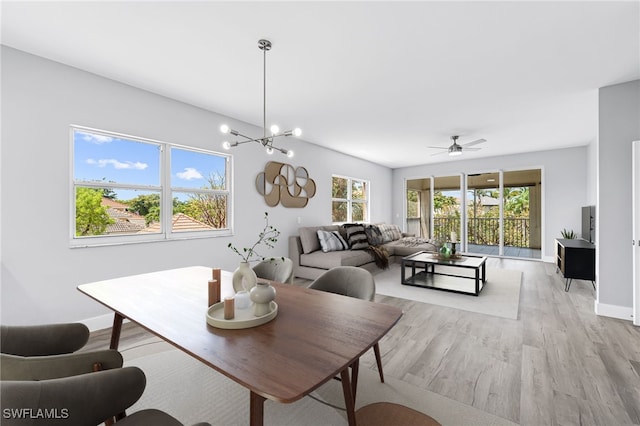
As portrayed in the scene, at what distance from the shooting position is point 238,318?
4.33 ft

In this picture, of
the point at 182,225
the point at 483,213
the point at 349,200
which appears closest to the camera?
the point at 182,225

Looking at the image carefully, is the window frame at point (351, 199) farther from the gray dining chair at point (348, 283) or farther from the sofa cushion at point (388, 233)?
the gray dining chair at point (348, 283)

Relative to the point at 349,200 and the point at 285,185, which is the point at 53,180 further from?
the point at 349,200

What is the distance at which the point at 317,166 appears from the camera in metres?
5.70

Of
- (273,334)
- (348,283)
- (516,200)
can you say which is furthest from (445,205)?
(273,334)

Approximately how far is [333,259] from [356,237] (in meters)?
1.07

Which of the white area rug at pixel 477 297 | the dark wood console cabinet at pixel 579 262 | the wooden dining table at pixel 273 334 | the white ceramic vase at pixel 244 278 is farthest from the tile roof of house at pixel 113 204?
the dark wood console cabinet at pixel 579 262

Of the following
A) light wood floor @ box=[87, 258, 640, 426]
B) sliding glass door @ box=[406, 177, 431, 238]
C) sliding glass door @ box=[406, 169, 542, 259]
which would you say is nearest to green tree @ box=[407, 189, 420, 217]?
sliding glass door @ box=[406, 177, 431, 238]

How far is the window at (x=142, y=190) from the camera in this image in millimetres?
2809

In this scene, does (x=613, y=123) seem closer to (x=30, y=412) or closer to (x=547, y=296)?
(x=547, y=296)

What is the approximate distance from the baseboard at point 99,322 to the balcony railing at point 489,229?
23.2 ft

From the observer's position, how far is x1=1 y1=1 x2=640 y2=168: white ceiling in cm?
192

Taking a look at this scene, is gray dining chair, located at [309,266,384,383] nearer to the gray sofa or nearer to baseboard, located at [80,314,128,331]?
the gray sofa

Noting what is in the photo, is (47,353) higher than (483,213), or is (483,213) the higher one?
(483,213)
